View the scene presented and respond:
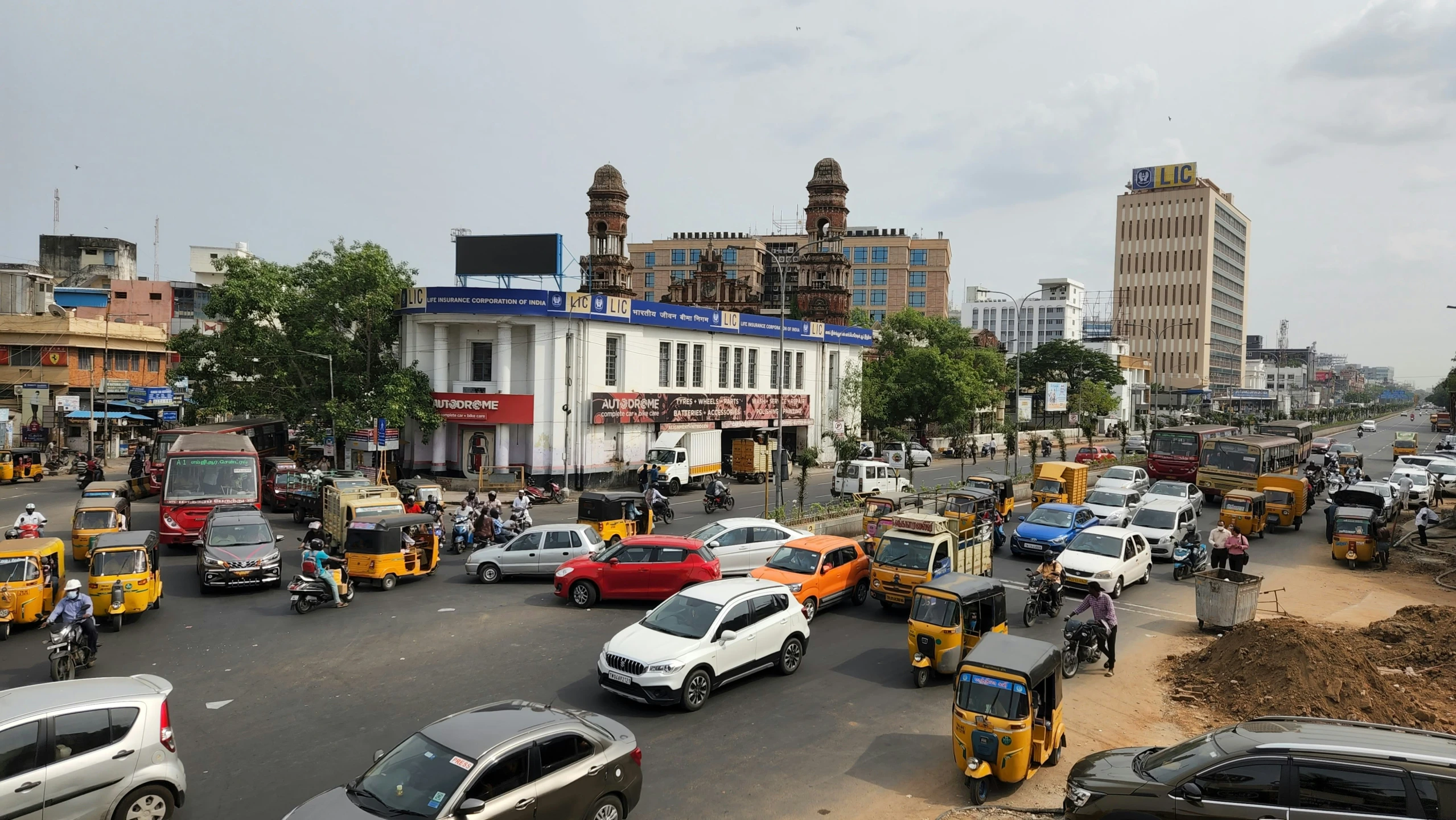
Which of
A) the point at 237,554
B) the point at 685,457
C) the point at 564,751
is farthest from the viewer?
the point at 685,457

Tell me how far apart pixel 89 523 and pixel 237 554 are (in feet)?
19.2

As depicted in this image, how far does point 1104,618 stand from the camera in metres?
14.7

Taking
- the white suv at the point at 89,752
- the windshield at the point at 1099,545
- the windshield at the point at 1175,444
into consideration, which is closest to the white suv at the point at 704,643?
the white suv at the point at 89,752

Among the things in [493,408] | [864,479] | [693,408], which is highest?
[693,408]

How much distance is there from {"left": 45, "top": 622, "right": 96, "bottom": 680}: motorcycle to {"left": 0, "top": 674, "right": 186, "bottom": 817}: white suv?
510cm

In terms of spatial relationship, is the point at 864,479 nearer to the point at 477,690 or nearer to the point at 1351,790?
the point at 477,690

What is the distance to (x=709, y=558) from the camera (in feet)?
59.7

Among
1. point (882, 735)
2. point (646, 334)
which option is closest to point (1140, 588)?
point (882, 735)

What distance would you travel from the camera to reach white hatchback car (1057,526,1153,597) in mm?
19781

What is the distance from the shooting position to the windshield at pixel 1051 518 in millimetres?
25031

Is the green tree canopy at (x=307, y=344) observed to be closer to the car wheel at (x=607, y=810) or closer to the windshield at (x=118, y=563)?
the windshield at (x=118, y=563)

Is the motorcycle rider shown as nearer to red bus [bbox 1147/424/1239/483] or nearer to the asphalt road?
the asphalt road

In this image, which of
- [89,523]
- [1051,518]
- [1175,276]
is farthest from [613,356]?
[1175,276]

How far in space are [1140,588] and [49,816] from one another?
21.7m
